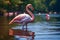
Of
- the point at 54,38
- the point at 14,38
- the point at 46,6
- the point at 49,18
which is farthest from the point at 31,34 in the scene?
the point at 49,18

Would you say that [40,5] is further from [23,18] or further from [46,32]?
[23,18]

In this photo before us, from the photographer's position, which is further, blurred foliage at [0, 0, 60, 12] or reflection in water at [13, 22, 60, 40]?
blurred foliage at [0, 0, 60, 12]

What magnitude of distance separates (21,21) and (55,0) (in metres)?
5.02

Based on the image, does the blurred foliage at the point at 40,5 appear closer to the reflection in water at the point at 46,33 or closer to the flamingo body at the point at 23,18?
the reflection in water at the point at 46,33

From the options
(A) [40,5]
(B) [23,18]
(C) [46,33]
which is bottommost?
(C) [46,33]

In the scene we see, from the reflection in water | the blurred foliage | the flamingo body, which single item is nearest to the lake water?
the reflection in water

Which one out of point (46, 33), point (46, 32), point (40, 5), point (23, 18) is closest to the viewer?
point (23, 18)

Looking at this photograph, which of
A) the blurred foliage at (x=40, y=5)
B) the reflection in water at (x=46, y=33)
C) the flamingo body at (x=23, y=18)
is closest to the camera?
the flamingo body at (x=23, y=18)

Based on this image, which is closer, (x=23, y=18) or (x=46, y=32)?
(x=23, y=18)

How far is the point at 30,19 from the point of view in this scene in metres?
3.86

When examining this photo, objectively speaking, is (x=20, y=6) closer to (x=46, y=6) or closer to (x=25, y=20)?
(x=46, y=6)

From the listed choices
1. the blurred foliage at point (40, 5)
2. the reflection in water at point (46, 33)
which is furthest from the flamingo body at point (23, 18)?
the blurred foliage at point (40, 5)

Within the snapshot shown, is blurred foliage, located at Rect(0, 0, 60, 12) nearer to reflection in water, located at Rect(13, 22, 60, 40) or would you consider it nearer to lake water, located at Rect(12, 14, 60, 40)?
lake water, located at Rect(12, 14, 60, 40)

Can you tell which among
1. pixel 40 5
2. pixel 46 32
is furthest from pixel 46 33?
pixel 40 5
